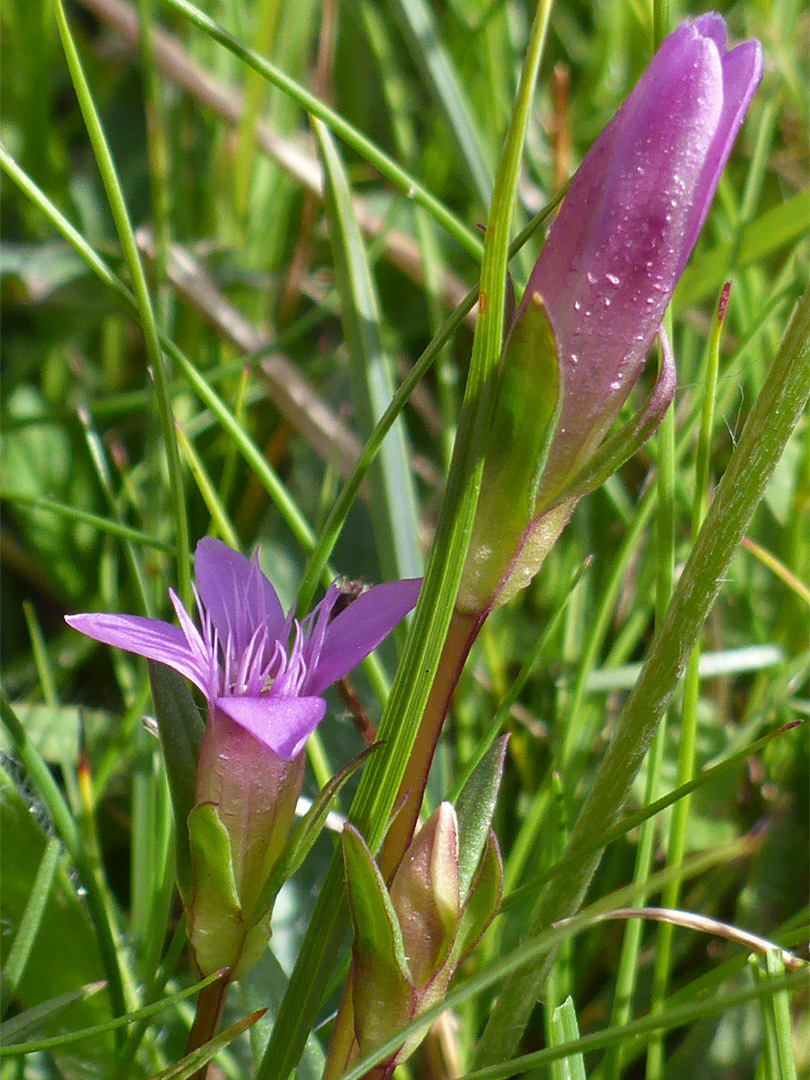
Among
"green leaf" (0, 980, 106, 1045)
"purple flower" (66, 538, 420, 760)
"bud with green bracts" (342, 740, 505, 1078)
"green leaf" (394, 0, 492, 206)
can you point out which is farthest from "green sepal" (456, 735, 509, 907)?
"green leaf" (394, 0, 492, 206)

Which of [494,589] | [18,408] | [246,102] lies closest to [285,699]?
[494,589]

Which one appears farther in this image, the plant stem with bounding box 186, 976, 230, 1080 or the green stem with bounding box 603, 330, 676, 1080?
Answer: the green stem with bounding box 603, 330, 676, 1080

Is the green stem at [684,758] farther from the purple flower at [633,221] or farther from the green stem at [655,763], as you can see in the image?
the purple flower at [633,221]

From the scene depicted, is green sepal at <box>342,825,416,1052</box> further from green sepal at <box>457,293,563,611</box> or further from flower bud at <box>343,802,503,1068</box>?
green sepal at <box>457,293,563,611</box>

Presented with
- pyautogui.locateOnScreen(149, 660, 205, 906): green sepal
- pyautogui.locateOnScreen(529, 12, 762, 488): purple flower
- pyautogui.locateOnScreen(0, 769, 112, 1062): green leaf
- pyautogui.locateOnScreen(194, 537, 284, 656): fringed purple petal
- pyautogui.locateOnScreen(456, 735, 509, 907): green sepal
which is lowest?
pyautogui.locateOnScreen(0, 769, 112, 1062): green leaf

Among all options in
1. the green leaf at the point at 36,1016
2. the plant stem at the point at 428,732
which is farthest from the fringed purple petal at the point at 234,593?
the green leaf at the point at 36,1016

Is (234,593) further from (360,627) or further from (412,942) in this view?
(412,942)

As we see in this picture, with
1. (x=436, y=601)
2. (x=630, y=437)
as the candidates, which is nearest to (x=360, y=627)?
(x=436, y=601)

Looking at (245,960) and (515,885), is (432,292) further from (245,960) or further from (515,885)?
(245,960)
